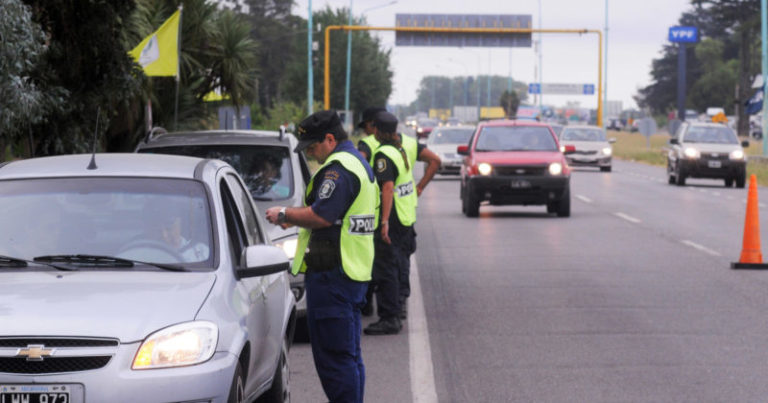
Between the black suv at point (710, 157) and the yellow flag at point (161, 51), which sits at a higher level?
the yellow flag at point (161, 51)

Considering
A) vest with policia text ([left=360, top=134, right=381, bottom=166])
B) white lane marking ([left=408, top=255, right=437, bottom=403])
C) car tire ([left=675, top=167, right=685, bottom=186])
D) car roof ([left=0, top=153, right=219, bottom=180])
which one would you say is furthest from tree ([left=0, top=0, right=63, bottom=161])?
car tire ([left=675, top=167, right=685, bottom=186])

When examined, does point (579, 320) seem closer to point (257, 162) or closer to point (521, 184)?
point (257, 162)

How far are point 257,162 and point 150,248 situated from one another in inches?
198

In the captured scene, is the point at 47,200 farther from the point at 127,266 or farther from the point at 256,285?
the point at 256,285

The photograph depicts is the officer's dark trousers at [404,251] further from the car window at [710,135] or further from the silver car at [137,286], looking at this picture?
the car window at [710,135]

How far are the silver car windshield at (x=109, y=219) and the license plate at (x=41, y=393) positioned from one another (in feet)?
3.76

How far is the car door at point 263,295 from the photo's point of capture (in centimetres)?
667

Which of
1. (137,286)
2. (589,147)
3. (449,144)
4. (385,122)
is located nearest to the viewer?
(137,286)

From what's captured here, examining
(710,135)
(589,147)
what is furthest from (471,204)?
(589,147)

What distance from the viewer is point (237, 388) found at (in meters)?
5.91

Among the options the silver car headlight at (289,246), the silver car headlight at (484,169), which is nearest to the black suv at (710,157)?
the silver car headlight at (484,169)

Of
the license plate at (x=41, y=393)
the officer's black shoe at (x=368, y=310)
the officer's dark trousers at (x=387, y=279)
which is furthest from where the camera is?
the officer's black shoe at (x=368, y=310)

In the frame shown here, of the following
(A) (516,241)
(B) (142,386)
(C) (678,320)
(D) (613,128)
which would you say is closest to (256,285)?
(B) (142,386)

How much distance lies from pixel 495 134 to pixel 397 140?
14882 millimetres
